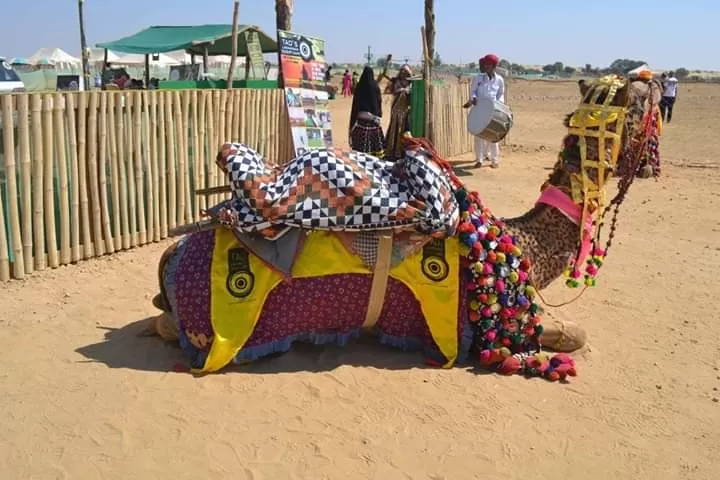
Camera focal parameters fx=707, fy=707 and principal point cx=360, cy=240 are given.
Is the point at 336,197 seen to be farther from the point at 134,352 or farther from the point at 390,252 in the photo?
the point at 134,352

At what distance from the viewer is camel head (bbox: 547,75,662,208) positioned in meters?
3.91

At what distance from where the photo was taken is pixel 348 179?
149 inches

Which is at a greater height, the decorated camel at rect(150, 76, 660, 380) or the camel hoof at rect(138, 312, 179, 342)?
the decorated camel at rect(150, 76, 660, 380)

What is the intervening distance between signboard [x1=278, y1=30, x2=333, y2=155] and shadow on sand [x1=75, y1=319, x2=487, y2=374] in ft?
15.9

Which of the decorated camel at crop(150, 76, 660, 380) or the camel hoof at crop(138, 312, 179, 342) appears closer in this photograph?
the decorated camel at crop(150, 76, 660, 380)

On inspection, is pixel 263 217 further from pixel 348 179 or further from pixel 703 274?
pixel 703 274

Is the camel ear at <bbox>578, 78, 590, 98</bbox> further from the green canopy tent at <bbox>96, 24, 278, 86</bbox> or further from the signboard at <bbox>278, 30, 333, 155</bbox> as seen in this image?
the green canopy tent at <bbox>96, 24, 278, 86</bbox>

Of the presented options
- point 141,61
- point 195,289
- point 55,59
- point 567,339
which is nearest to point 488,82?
point 567,339

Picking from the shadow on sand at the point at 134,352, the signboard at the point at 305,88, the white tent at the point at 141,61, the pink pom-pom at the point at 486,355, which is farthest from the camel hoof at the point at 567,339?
the white tent at the point at 141,61

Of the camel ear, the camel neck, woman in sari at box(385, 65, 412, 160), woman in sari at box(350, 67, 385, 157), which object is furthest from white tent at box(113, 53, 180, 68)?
the camel neck

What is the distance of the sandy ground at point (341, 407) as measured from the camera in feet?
10.7

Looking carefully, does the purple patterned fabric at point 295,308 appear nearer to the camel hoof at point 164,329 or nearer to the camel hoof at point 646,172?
the camel hoof at point 164,329

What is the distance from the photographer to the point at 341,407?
3.72 m

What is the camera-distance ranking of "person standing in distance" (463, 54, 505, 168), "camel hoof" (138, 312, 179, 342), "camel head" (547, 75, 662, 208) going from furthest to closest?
"person standing in distance" (463, 54, 505, 168) < "camel hoof" (138, 312, 179, 342) < "camel head" (547, 75, 662, 208)
